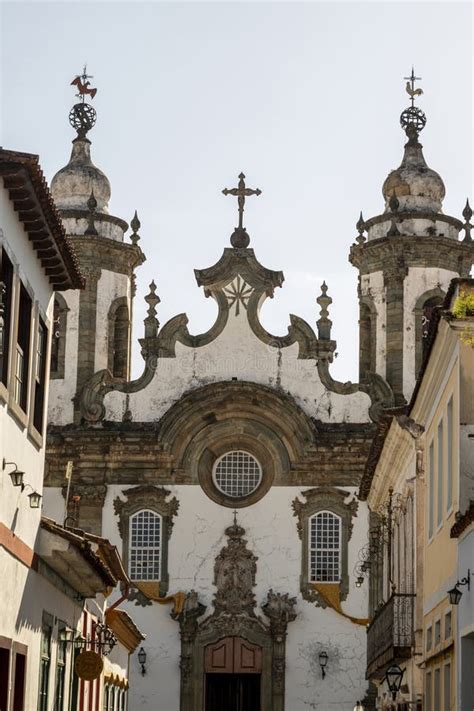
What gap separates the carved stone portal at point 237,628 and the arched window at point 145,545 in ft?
4.00

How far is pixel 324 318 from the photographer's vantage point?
134ft

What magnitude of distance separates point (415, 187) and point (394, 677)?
2097 centimetres

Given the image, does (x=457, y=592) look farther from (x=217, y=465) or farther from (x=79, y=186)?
(x=79, y=186)

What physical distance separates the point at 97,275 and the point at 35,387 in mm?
24645

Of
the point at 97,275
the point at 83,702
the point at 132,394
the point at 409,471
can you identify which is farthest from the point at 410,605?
the point at 97,275

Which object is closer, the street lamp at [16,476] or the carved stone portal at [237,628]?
the street lamp at [16,476]

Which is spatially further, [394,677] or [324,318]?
[324,318]

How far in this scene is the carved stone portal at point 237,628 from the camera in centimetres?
3853

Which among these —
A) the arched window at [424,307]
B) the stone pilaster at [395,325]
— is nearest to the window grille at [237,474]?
the stone pilaster at [395,325]

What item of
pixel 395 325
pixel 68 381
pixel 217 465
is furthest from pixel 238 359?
pixel 68 381

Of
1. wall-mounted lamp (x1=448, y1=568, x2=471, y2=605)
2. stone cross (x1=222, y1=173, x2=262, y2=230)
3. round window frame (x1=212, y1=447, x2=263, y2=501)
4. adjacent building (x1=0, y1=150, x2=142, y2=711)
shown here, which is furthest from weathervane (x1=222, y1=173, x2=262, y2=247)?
wall-mounted lamp (x1=448, y1=568, x2=471, y2=605)

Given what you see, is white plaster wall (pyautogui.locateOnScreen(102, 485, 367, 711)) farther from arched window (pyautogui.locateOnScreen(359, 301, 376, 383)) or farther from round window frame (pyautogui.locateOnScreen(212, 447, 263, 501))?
arched window (pyautogui.locateOnScreen(359, 301, 376, 383))

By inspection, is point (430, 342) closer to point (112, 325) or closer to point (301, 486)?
point (301, 486)

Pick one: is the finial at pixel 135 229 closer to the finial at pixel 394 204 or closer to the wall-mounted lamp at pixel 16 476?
the finial at pixel 394 204
